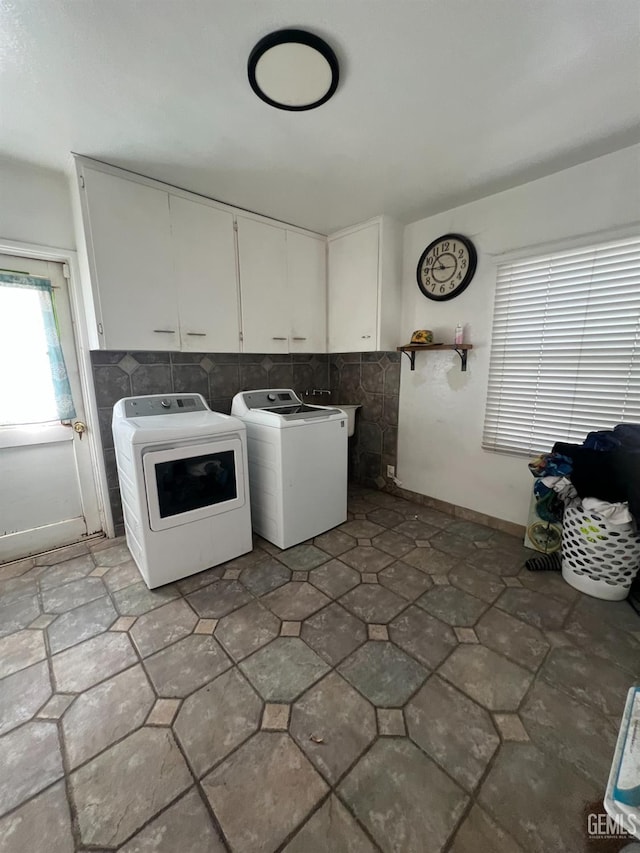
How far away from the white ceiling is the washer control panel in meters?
1.39

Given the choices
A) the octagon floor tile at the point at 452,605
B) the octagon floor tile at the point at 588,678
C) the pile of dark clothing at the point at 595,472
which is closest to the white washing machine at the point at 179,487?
the octagon floor tile at the point at 452,605

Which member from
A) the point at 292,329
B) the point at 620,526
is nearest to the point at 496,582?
the point at 620,526

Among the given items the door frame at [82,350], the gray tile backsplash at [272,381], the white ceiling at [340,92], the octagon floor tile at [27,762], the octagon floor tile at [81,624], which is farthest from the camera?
the gray tile backsplash at [272,381]

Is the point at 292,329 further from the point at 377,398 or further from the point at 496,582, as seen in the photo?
the point at 496,582

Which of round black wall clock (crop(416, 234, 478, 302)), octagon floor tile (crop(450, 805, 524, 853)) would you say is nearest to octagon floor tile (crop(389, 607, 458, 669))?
octagon floor tile (crop(450, 805, 524, 853))

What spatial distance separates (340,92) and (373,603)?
94.5 inches

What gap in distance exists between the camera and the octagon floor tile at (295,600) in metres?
1.70

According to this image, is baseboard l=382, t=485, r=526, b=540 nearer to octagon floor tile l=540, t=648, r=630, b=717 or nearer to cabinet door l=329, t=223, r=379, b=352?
octagon floor tile l=540, t=648, r=630, b=717

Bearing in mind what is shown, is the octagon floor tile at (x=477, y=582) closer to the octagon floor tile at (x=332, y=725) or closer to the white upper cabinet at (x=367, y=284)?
the octagon floor tile at (x=332, y=725)

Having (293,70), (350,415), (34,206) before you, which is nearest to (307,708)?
(350,415)

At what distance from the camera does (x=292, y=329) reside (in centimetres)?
294

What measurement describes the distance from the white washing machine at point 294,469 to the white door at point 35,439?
1.18 m

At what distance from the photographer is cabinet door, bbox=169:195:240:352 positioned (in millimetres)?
2262

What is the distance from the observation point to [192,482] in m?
1.97
